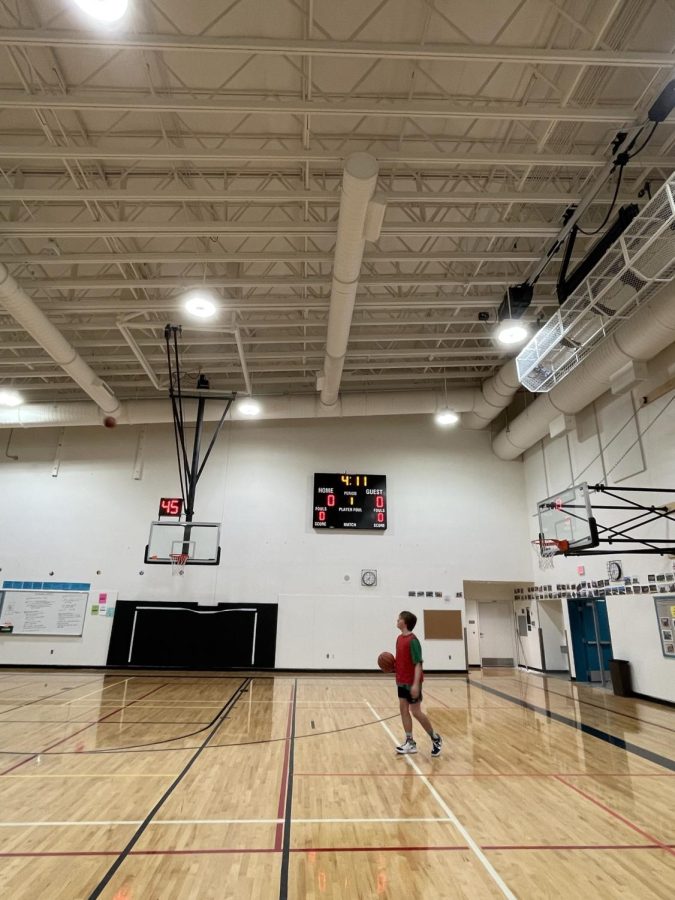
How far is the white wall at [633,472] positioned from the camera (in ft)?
30.5

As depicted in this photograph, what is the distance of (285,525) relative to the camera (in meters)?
14.1

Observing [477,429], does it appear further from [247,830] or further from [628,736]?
[247,830]

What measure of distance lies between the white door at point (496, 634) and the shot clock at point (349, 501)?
4496mm

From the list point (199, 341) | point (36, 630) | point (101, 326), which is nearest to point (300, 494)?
point (199, 341)

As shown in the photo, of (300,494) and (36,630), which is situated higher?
(300,494)

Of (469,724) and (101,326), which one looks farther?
(101,326)

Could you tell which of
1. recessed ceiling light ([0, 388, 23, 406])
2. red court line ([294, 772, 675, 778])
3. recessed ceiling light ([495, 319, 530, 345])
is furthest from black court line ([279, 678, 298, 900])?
recessed ceiling light ([0, 388, 23, 406])

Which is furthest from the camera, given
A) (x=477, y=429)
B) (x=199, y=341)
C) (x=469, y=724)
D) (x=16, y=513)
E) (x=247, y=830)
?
(x=477, y=429)

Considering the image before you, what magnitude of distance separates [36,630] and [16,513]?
10.8 ft

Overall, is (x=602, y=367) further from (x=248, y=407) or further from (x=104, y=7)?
(x=104, y=7)

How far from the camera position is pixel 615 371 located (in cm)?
957

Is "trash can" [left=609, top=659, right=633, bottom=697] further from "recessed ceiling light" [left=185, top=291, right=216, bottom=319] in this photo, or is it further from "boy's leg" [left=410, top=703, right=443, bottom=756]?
"recessed ceiling light" [left=185, top=291, right=216, bottom=319]

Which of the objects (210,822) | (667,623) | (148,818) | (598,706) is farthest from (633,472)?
(148,818)

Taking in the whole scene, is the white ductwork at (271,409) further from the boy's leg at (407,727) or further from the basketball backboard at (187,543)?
the boy's leg at (407,727)
